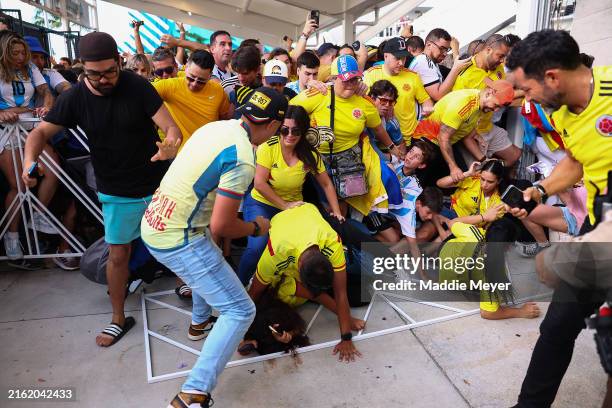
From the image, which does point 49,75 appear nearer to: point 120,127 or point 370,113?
point 120,127

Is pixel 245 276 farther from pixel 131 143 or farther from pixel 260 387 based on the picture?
pixel 131 143

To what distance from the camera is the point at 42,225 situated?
4.18m

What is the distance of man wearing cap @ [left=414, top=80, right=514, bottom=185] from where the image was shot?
437 centimetres

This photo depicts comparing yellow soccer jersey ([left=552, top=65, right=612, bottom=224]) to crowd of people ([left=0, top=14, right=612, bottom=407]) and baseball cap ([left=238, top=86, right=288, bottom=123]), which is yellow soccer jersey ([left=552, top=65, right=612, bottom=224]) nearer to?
crowd of people ([left=0, top=14, right=612, bottom=407])

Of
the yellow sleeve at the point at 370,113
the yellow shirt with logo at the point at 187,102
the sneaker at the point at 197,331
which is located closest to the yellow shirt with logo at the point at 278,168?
the yellow shirt with logo at the point at 187,102

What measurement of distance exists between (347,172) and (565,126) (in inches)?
82.2

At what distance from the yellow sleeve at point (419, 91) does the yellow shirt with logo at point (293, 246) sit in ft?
7.53

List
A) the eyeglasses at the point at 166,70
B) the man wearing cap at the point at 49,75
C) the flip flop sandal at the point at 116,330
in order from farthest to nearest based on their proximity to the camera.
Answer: the eyeglasses at the point at 166,70, the man wearing cap at the point at 49,75, the flip flop sandal at the point at 116,330

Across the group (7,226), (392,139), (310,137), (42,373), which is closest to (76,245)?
(7,226)

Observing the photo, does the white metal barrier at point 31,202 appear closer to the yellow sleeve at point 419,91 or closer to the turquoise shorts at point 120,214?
the turquoise shorts at point 120,214

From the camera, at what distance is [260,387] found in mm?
2658

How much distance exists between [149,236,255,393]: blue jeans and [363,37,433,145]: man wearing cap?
10.1ft

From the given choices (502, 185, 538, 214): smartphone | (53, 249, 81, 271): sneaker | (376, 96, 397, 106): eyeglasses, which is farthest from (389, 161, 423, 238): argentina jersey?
(53, 249, 81, 271): sneaker

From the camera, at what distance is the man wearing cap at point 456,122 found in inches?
172
